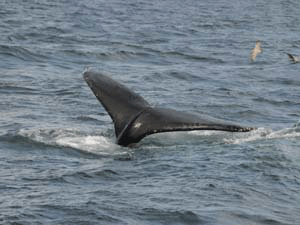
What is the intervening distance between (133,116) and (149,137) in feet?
4.73

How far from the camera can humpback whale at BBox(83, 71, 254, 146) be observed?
9758 millimetres

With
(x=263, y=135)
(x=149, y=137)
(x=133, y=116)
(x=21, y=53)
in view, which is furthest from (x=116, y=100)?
(x=21, y=53)

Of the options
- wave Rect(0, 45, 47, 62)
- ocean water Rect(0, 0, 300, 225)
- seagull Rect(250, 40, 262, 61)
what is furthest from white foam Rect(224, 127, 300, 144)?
wave Rect(0, 45, 47, 62)

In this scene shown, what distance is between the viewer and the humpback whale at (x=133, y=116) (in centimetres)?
976

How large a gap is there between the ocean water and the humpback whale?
0.38 meters

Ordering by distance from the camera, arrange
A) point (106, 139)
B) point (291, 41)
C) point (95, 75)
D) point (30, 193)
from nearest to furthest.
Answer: point (30, 193) → point (95, 75) → point (106, 139) → point (291, 41)

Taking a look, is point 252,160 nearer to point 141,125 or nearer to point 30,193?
point 141,125

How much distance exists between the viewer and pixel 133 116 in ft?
33.1

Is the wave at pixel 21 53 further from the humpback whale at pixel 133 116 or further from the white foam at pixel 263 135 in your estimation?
the humpback whale at pixel 133 116

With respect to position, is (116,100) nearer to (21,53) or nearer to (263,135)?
(263,135)

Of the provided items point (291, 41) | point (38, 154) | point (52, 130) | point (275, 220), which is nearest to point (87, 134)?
point (52, 130)

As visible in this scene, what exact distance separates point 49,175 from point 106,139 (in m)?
1.88

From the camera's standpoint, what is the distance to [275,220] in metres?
8.33

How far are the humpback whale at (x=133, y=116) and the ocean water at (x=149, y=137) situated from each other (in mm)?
380
